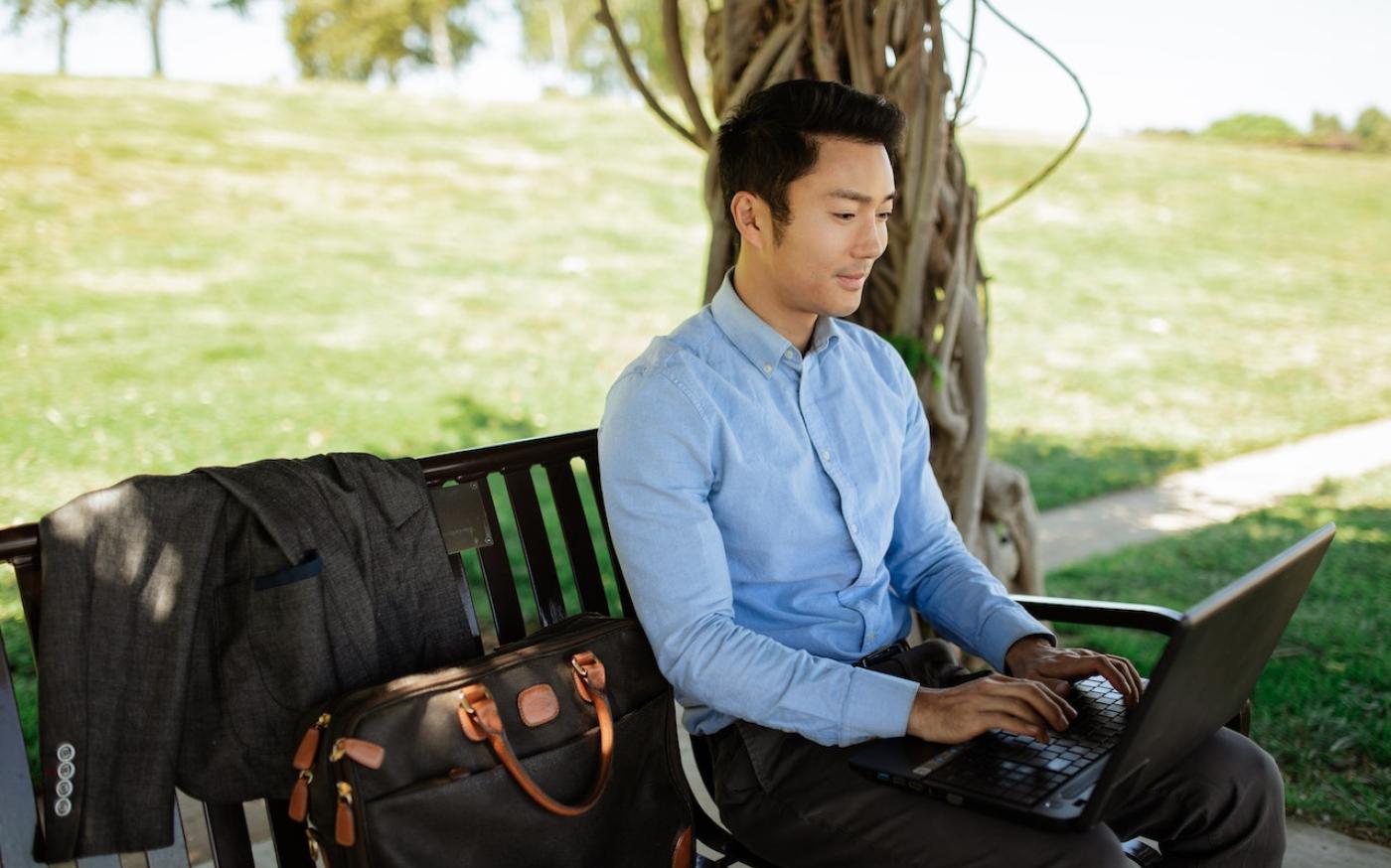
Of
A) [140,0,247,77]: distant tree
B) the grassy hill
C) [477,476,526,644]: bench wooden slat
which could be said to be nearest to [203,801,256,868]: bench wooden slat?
[477,476,526,644]: bench wooden slat

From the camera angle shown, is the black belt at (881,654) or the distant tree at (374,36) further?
the distant tree at (374,36)

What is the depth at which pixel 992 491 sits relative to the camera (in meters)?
3.78

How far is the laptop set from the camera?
5.14 feet

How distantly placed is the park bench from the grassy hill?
14.4 ft

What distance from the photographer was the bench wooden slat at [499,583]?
2.27 meters

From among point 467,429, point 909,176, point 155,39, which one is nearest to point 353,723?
point 909,176

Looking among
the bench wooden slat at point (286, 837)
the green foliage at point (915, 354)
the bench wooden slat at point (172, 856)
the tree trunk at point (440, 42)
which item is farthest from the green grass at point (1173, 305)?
the tree trunk at point (440, 42)

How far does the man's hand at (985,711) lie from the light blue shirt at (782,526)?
0.04 meters

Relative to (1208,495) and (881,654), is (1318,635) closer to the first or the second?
(1208,495)

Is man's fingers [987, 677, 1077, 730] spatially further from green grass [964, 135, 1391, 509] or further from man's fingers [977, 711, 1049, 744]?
green grass [964, 135, 1391, 509]

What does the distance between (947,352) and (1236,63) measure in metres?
24.2

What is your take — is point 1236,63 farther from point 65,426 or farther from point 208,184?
point 65,426

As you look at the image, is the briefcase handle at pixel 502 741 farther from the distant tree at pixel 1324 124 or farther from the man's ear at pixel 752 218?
the distant tree at pixel 1324 124

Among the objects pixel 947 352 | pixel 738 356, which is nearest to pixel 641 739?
pixel 738 356
